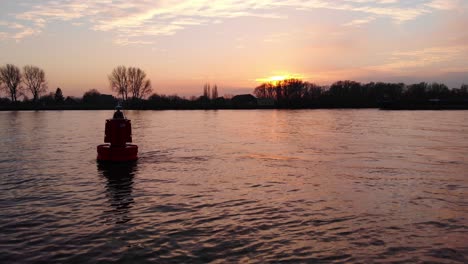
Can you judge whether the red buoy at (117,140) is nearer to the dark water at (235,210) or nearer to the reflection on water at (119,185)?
the reflection on water at (119,185)

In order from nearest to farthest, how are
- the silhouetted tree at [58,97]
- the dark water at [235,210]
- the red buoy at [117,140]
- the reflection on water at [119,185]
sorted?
1. the dark water at [235,210]
2. the reflection on water at [119,185]
3. the red buoy at [117,140]
4. the silhouetted tree at [58,97]

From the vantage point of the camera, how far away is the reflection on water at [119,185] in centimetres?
1127

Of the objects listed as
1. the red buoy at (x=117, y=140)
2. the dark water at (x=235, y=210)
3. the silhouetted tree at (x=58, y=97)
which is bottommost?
the dark water at (x=235, y=210)

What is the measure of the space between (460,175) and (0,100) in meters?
187

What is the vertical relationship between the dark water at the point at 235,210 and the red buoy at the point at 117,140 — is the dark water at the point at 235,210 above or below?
below

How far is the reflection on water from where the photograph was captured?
37.0ft

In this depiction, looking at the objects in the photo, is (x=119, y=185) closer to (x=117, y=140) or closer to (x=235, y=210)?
(x=117, y=140)

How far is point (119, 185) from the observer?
14.8 m

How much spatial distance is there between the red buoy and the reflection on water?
1.19 ft

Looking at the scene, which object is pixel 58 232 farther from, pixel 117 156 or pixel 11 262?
pixel 117 156

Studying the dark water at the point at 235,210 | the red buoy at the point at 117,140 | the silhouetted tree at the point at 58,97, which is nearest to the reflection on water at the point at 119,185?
the dark water at the point at 235,210

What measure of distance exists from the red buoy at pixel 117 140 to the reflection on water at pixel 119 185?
14.2 inches

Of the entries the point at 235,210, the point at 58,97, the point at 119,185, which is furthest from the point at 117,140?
the point at 58,97

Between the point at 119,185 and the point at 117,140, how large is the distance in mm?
5393
